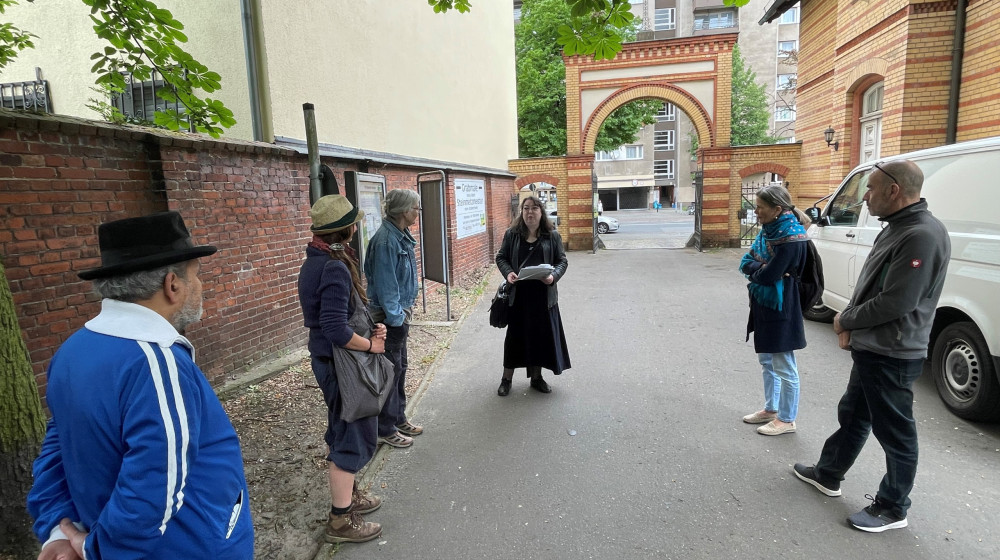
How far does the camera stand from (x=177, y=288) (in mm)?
1586

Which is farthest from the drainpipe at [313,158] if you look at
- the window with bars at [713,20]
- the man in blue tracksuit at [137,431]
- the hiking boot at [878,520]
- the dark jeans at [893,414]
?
the window with bars at [713,20]

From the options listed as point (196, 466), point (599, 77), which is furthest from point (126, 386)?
point (599, 77)

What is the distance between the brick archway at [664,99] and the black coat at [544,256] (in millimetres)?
13632

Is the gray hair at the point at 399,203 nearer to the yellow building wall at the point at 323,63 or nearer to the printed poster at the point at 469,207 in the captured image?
the yellow building wall at the point at 323,63

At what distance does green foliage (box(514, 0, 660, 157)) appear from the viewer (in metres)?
24.0

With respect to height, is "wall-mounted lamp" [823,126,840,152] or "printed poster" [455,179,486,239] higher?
"wall-mounted lamp" [823,126,840,152]

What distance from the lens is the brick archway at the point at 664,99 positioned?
1725cm

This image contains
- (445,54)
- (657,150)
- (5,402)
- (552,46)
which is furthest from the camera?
(657,150)

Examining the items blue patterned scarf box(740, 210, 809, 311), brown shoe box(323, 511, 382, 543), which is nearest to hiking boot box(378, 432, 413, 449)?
brown shoe box(323, 511, 382, 543)

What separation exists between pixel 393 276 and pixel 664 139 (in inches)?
1939

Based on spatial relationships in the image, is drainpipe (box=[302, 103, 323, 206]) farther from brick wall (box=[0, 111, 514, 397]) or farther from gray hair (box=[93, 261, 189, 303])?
gray hair (box=[93, 261, 189, 303])

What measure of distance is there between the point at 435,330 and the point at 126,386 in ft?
20.8

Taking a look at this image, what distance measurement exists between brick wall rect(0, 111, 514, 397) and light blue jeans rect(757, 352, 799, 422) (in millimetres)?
4797

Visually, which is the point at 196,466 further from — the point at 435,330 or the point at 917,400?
the point at 435,330
